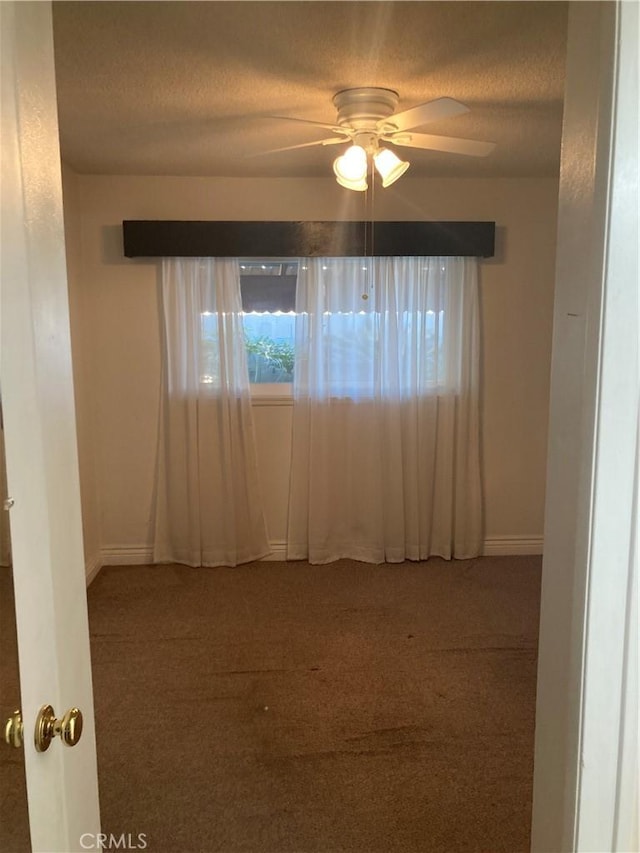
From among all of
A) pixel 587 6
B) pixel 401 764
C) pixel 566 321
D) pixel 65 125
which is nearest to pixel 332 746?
pixel 401 764

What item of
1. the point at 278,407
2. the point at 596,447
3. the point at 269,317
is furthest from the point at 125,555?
the point at 596,447

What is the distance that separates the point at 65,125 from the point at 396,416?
2.35 metres

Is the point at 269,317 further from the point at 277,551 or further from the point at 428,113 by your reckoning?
the point at 428,113

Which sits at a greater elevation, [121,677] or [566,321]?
[566,321]

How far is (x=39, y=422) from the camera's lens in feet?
3.11

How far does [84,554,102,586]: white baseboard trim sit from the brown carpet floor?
67 millimetres

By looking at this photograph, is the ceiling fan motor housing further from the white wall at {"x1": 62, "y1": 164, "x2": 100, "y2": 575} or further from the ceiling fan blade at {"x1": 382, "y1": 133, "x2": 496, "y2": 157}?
the white wall at {"x1": 62, "y1": 164, "x2": 100, "y2": 575}

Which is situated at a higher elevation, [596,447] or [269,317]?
[269,317]

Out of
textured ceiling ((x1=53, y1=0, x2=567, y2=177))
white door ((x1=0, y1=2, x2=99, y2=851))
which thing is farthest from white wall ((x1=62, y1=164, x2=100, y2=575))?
white door ((x1=0, y1=2, x2=99, y2=851))

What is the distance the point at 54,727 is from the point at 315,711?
5.77ft

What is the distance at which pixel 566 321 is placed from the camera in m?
1.03

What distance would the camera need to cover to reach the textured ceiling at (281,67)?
1759mm

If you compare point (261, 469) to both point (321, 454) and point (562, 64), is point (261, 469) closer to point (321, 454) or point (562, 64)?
point (321, 454)

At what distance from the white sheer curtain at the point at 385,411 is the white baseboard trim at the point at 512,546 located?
0.13m
